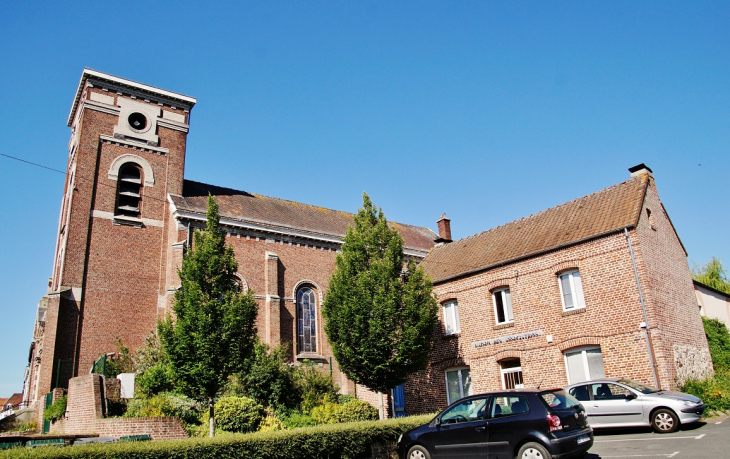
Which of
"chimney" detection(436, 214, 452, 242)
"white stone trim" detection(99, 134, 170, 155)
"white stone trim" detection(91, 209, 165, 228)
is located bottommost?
"white stone trim" detection(91, 209, 165, 228)

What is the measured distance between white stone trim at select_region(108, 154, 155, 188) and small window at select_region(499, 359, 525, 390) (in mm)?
19796

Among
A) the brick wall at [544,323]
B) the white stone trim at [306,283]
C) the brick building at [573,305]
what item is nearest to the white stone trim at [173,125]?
the white stone trim at [306,283]

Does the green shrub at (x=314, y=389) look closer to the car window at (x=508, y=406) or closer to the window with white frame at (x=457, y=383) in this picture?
the window with white frame at (x=457, y=383)

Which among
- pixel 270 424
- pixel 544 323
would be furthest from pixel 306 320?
pixel 544 323

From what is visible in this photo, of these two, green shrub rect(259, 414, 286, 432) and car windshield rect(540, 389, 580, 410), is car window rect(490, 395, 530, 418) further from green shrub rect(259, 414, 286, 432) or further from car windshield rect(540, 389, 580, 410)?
green shrub rect(259, 414, 286, 432)

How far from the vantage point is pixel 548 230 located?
64.5 feet

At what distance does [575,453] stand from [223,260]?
10.3 meters

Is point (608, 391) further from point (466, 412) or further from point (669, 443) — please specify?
point (466, 412)

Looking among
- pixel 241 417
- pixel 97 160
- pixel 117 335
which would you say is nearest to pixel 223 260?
pixel 241 417

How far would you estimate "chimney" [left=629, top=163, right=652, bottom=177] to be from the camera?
18.8 m

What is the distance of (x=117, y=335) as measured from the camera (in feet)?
79.7

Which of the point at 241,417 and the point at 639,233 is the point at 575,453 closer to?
the point at 639,233

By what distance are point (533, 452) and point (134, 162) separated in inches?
982

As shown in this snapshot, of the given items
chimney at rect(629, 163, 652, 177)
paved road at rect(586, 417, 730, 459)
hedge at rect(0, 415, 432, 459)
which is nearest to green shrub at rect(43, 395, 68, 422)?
hedge at rect(0, 415, 432, 459)
